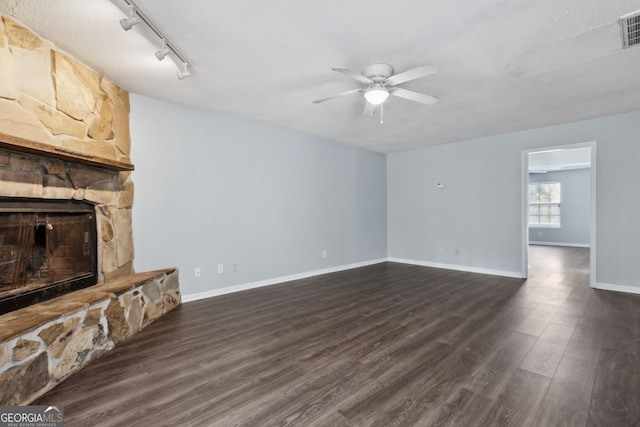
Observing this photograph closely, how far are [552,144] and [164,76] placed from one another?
18.1 ft

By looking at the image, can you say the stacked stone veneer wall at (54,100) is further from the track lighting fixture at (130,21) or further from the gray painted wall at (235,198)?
the track lighting fixture at (130,21)

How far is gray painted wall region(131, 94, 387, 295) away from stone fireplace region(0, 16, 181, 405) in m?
0.28

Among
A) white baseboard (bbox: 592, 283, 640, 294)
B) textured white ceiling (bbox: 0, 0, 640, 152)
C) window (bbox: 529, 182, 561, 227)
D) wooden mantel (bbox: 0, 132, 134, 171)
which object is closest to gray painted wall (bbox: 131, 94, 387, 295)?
textured white ceiling (bbox: 0, 0, 640, 152)

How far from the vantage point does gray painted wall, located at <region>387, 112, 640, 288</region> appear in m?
4.02

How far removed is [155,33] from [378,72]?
1800 mm

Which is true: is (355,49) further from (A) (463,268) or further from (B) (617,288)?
(B) (617,288)

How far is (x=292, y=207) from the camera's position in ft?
15.8

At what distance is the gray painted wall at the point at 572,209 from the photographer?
8773mm

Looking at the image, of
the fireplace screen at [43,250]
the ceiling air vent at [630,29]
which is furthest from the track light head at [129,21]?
the ceiling air vent at [630,29]

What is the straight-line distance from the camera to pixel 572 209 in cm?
906

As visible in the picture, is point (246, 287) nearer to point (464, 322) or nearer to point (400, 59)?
point (464, 322)

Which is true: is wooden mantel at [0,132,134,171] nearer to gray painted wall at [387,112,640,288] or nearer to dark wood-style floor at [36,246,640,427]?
dark wood-style floor at [36,246,640,427]

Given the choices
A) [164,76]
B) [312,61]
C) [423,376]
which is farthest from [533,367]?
[164,76]

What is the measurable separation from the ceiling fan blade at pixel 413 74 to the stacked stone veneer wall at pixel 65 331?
3.07 m
